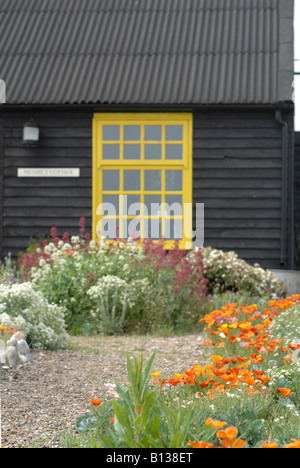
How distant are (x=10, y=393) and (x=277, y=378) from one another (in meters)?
1.52

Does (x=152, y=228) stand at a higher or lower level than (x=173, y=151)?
lower

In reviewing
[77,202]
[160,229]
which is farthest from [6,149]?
[160,229]

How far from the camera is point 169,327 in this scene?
615cm

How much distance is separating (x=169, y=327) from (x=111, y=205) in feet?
12.3

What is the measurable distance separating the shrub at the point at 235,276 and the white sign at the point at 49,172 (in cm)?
242

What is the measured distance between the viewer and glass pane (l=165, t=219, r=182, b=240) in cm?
A: 948

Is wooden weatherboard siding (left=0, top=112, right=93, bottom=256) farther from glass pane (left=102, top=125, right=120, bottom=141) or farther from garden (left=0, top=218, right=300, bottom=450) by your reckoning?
garden (left=0, top=218, right=300, bottom=450)

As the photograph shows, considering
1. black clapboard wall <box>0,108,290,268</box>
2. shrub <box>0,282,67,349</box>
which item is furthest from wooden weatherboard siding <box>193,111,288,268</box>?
shrub <box>0,282,67,349</box>

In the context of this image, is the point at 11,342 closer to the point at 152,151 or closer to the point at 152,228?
the point at 152,228

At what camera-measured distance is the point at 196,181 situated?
9.48 m

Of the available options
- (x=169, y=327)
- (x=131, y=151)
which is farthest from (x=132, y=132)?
(x=169, y=327)

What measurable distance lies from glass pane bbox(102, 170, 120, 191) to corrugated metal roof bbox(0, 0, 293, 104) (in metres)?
1.07

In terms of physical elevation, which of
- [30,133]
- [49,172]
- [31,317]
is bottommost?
[31,317]

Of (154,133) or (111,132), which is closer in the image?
(154,133)
